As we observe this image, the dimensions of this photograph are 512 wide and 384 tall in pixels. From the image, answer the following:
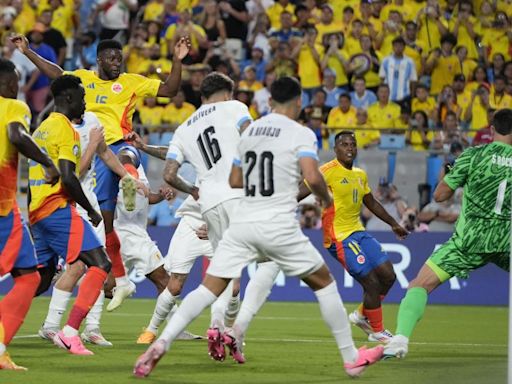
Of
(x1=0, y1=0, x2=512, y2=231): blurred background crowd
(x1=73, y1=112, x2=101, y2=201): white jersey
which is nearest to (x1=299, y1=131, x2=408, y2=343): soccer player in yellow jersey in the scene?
(x1=73, y1=112, x2=101, y2=201): white jersey

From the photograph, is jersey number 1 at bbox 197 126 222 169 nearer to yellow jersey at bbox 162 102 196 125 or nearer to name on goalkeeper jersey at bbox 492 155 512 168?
name on goalkeeper jersey at bbox 492 155 512 168

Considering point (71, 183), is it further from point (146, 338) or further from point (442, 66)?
point (442, 66)

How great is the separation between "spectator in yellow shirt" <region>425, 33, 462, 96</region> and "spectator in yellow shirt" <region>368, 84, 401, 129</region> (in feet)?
4.78

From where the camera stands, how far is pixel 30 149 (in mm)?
9633

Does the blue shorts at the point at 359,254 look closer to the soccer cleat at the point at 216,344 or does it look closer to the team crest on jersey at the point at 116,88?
the team crest on jersey at the point at 116,88

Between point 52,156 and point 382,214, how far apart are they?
193 inches

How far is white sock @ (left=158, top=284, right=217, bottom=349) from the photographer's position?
949 centimetres

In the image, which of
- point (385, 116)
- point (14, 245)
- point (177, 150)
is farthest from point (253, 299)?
point (385, 116)

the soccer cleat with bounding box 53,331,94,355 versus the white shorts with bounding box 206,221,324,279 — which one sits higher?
the white shorts with bounding box 206,221,324,279

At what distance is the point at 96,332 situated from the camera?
41.6 ft

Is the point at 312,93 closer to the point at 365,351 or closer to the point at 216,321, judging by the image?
the point at 216,321

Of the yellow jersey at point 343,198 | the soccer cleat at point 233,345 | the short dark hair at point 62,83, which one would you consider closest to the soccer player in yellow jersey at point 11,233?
the short dark hair at point 62,83

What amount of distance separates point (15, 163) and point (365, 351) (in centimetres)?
342

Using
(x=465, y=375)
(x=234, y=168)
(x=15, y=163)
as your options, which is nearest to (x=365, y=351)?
(x=465, y=375)
